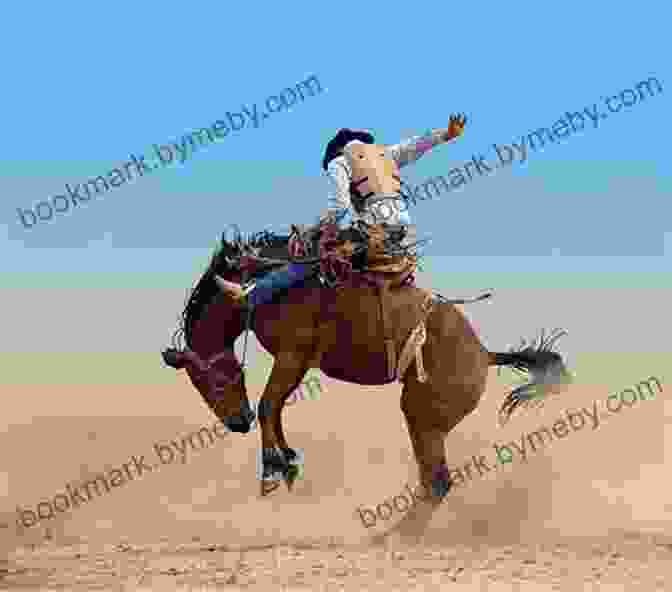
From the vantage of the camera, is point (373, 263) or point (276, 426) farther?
point (373, 263)

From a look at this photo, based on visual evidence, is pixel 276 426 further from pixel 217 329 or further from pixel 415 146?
pixel 415 146

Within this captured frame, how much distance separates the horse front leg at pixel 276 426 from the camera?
9.43m

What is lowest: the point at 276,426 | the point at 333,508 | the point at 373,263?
the point at 333,508

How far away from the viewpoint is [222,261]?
32.9ft

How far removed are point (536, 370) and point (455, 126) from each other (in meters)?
2.06

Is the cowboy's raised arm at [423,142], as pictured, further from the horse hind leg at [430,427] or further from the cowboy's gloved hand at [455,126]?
the horse hind leg at [430,427]

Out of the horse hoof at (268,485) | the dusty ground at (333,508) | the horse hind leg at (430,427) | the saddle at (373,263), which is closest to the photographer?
the dusty ground at (333,508)

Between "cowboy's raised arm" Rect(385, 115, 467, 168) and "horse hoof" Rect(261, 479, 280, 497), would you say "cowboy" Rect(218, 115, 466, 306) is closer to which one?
"cowboy's raised arm" Rect(385, 115, 467, 168)

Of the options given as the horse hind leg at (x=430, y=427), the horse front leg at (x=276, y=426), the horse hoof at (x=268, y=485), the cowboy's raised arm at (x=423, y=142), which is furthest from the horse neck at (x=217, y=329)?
the cowboy's raised arm at (x=423, y=142)

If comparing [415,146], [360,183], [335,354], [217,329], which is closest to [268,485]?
[335,354]

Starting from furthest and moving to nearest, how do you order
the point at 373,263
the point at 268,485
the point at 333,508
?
the point at 333,508
the point at 373,263
the point at 268,485

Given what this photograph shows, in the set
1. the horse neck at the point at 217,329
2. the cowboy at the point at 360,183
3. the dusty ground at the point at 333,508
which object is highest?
the cowboy at the point at 360,183

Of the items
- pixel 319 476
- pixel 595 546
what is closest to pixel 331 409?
pixel 319 476

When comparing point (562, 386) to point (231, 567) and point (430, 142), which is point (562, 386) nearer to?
point (430, 142)
